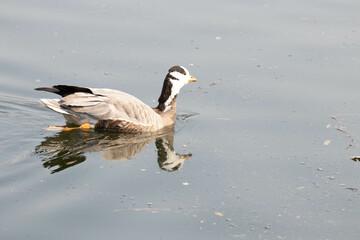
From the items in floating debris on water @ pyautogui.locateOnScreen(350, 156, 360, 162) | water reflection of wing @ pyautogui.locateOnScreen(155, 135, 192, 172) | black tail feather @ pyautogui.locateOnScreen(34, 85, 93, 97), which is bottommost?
water reflection of wing @ pyautogui.locateOnScreen(155, 135, 192, 172)

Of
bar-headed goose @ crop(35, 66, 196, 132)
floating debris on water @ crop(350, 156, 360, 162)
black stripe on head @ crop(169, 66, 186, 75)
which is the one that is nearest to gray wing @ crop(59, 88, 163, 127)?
bar-headed goose @ crop(35, 66, 196, 132)

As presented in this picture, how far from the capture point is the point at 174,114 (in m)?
10.3

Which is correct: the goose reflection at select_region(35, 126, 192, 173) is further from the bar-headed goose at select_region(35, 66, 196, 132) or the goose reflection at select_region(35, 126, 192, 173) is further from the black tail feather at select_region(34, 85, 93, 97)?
the black tail feather at select_region(34, 85, 93, 97)

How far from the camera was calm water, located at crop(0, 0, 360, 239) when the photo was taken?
6.99 meters

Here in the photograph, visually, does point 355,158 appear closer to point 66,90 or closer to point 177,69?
point 177,69

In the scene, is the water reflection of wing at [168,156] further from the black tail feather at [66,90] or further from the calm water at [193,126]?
the black tail feather at [66,90]

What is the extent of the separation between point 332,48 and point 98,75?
4.64 meters

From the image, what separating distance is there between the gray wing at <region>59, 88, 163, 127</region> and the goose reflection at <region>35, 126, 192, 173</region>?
25cm

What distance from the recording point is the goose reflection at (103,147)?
838 cm

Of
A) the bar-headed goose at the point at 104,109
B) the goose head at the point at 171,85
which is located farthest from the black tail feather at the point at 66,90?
the goose head at the point at 171,85

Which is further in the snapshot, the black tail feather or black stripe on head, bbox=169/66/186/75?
black stripe on head, bbox=169/66/186/75

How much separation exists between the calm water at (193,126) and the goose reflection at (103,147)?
3cm

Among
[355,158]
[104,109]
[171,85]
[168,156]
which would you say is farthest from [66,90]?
[355,158]

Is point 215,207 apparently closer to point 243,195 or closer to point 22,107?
point 243,195
